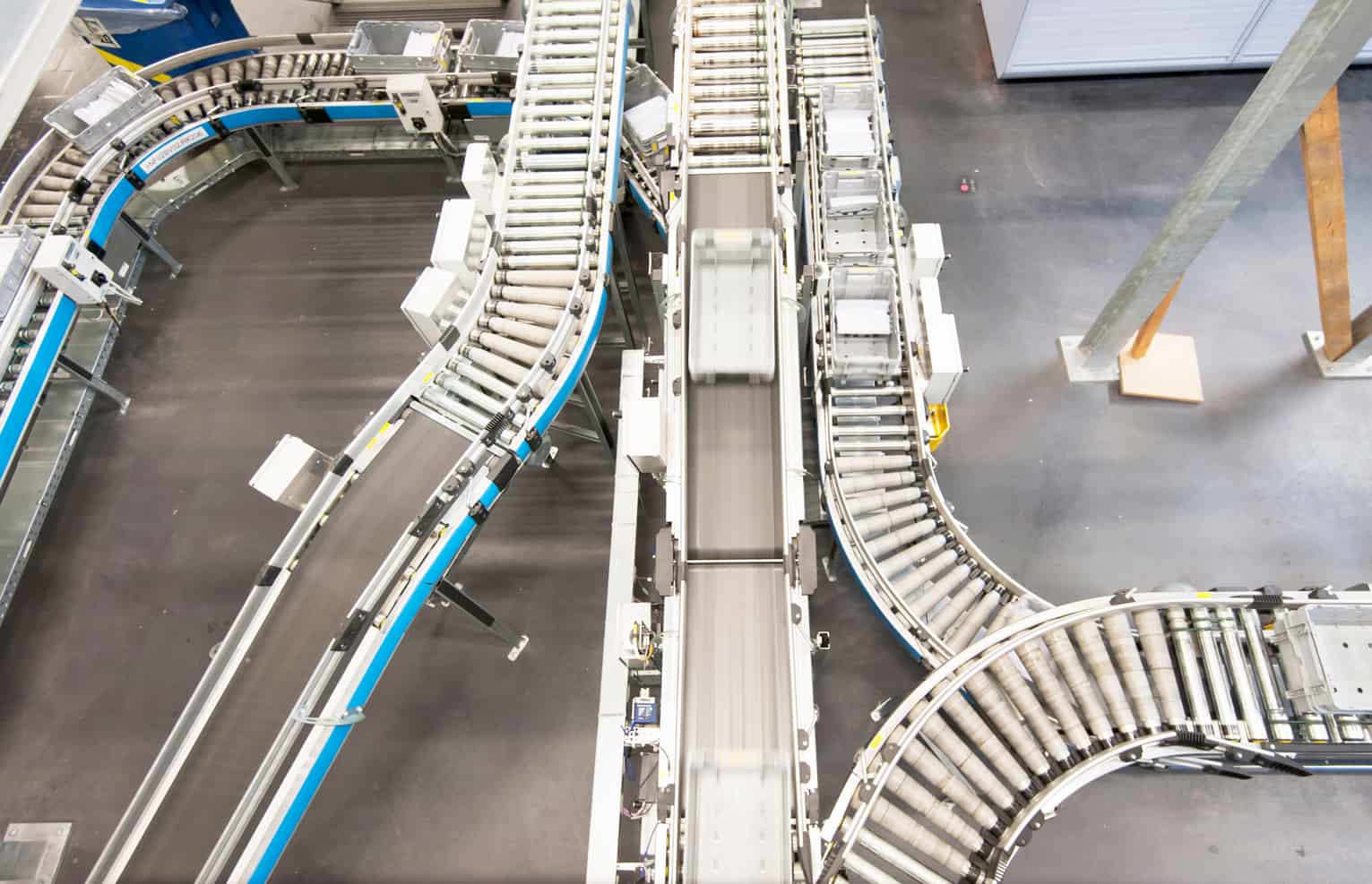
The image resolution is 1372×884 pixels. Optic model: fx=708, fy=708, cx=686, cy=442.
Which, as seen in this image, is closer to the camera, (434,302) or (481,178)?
(434,302)

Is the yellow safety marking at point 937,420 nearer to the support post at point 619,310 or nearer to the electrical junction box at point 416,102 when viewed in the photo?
the support post at point 619,310

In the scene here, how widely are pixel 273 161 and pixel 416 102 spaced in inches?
126

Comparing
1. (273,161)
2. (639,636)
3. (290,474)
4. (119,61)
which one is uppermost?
(119,61)

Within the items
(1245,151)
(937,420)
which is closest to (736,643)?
(937,420)

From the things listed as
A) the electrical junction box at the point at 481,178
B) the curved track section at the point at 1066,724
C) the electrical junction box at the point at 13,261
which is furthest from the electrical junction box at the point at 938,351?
the electrical junction box at the point at 13,261

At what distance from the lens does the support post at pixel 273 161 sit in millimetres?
12062

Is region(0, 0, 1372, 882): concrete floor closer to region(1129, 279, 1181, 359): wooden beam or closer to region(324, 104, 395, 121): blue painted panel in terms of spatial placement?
region(1129, 279, 1181, 359): wooden beam

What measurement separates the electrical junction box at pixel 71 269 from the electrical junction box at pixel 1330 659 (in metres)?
15.2

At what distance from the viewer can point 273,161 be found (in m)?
12.5

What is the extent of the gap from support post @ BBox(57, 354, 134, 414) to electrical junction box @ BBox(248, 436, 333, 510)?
535 cm

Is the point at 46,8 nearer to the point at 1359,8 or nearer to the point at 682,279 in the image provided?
the point at 682,279

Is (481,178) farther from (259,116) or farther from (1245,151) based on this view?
(1245,151)

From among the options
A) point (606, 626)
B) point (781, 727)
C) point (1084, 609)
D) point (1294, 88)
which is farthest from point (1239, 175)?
point (606, 626)

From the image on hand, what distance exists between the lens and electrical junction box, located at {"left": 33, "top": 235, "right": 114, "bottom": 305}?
31.9 feet
